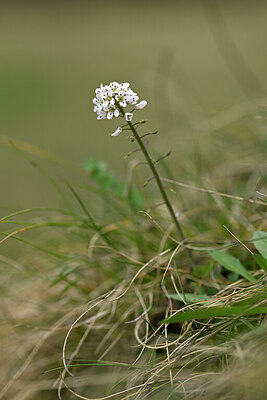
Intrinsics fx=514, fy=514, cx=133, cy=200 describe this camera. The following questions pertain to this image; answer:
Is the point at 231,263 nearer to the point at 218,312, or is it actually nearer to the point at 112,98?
the point at 218,312

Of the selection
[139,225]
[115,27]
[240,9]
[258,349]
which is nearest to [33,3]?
[115,27]

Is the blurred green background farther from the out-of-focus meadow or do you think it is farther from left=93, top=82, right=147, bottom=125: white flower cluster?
left=93, top=82, right=147, bottom=125: white flower cluster

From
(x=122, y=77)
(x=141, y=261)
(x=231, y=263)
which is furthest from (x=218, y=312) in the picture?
(x=122, y=77)

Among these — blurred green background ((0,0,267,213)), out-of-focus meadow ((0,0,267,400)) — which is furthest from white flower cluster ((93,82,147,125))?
blurred green background ((0,0,267,213))

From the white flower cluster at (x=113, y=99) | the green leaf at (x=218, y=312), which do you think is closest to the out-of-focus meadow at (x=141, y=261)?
the green leaf at (x=218, y=312)

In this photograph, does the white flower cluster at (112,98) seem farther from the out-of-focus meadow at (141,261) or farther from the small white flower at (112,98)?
the out-of-focus meadow at (141,261)

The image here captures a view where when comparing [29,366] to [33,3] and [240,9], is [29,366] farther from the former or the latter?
[33,3]
